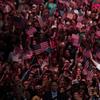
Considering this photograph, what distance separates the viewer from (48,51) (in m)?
16.8

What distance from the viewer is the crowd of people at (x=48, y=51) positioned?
14.6 metres

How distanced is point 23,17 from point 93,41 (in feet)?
7.83

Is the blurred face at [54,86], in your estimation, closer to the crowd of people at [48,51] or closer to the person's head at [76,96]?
the crowd of people at [48,51]

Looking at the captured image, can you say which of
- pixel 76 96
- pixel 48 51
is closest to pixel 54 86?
pixel 76 96

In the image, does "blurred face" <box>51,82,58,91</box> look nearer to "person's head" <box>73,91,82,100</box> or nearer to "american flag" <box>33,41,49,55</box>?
"person's head" <box>73,91,82,100</box>

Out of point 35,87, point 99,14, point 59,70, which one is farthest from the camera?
point 99,14

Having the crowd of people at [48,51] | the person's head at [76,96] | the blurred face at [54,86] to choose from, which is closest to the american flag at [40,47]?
the crowd of people at [48,51]

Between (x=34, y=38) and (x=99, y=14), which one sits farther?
(x=99, y=14)

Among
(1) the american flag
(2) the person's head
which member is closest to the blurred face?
(2) the person's head

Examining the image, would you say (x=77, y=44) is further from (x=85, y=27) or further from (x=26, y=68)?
(x=26, y=68)

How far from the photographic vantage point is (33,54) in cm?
1647

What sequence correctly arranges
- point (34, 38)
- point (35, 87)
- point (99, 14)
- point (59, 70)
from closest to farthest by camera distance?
point (35, 87), point (59, 70), point (34, 38), point (99, 14)

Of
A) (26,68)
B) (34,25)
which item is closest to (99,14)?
(34,25)

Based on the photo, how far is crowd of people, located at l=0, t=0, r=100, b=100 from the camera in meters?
14.6
